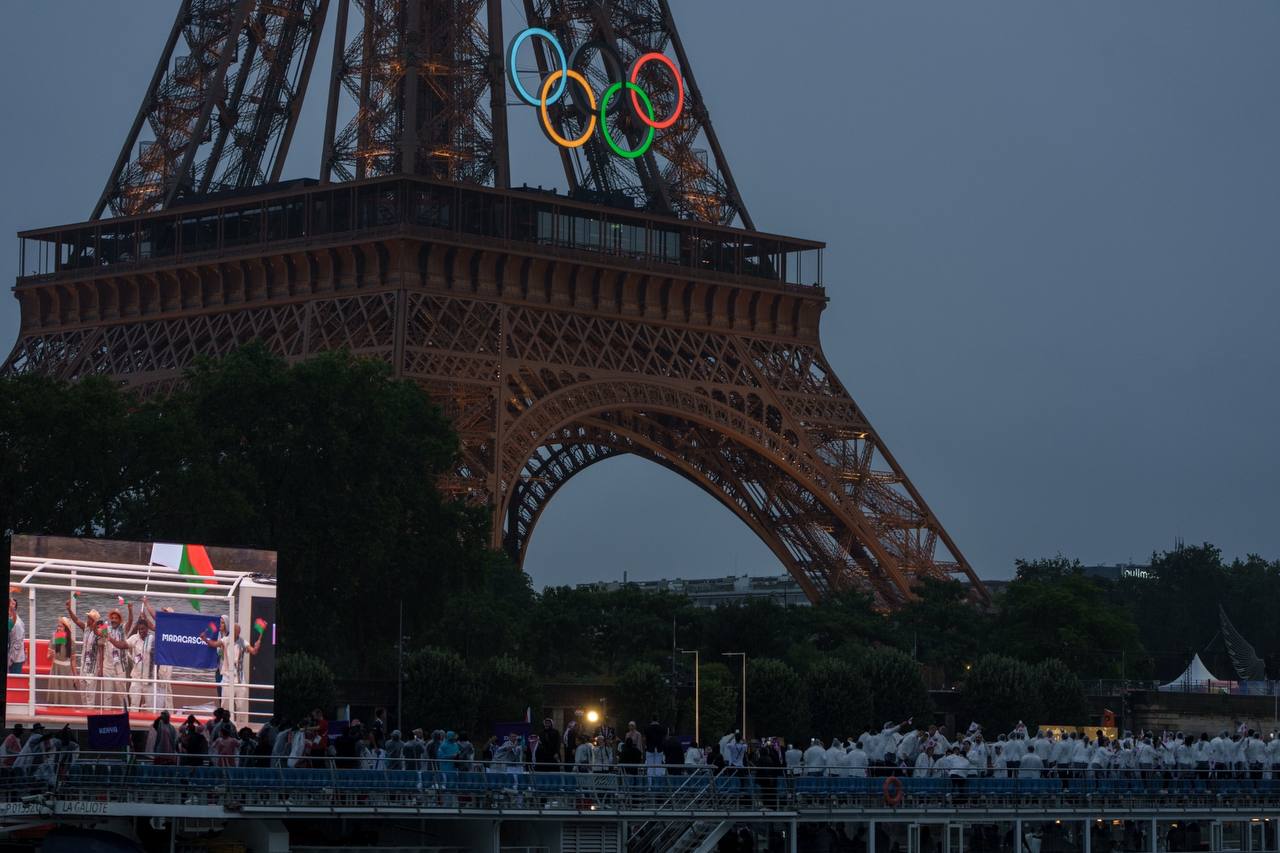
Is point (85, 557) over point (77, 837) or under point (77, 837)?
over

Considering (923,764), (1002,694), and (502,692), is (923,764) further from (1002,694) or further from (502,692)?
(1002,694)

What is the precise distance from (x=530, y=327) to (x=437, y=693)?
658 inches

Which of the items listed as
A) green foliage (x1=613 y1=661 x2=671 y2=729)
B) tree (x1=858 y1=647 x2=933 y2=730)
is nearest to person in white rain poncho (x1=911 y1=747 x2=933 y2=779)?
green foliage (x1=613 y1=661 x2=671 y2=729)

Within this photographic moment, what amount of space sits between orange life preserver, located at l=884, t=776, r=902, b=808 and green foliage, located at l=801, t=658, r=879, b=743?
1196 inches

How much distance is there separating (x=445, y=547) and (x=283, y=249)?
1499cm

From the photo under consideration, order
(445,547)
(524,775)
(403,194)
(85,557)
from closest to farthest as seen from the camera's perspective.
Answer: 1. (524,775)
2. (85,557)
3. (445,547)
4. (403,194)

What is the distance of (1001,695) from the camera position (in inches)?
3120

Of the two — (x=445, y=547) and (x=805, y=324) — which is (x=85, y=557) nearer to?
(x=445, y=547)

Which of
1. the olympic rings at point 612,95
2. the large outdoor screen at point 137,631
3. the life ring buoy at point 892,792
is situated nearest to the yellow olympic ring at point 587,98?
the olympic rings at point 612,95

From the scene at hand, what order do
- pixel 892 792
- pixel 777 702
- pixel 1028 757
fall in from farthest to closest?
pixel 777 702 < pixel 1028 757 < pixel 892 792

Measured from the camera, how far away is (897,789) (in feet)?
145

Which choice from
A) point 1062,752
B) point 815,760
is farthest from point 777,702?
point 815,760

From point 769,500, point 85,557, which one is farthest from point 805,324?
point 85,557

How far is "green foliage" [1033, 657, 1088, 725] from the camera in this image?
7962cm
